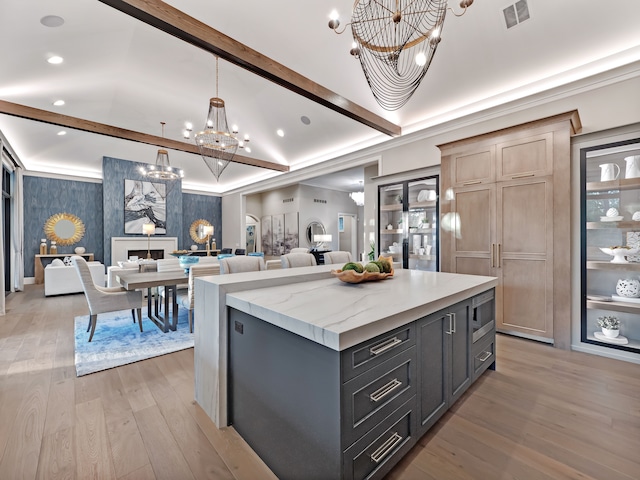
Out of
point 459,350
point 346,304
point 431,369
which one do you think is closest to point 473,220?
point 459,350

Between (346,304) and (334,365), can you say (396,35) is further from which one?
(334,365)

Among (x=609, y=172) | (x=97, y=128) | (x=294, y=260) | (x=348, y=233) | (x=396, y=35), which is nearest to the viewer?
(x=396, y=35)

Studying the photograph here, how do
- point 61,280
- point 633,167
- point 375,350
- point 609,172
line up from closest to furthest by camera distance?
point 375,350, point 633,167, point 609,172, point 61,280

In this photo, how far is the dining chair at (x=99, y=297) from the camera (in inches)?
130

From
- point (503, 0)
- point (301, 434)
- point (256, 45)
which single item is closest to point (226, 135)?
point (256, 45)

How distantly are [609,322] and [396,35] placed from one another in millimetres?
3325

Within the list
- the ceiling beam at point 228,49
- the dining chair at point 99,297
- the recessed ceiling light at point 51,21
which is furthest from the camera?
the dining chair at point 99,297

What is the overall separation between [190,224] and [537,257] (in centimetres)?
1040

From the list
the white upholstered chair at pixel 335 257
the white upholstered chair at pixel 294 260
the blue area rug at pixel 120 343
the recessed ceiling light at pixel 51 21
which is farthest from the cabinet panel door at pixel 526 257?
the recessed ceiling light at pixel 51 21

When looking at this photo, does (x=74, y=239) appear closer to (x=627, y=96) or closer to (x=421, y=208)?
(x=421, y=208)

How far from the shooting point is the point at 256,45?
11.7 ft

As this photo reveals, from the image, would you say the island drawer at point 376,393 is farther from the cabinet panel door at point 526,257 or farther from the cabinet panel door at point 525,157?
the cabinet panel door at point 525,157

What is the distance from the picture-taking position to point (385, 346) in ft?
4.17

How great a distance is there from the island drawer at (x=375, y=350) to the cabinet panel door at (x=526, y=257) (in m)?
2.42
